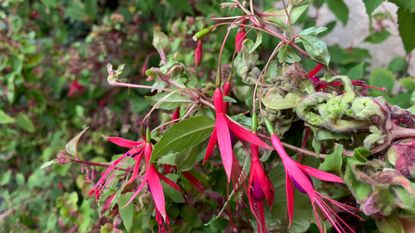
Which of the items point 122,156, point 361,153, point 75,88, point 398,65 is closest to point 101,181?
point 122,156

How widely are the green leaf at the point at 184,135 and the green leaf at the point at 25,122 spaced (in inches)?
34.3

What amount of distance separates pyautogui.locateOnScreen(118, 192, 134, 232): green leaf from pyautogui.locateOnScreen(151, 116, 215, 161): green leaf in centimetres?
12

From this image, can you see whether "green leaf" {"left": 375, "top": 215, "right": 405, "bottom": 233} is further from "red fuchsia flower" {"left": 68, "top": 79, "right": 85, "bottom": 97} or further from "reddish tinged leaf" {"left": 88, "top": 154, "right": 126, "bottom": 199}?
"red fuchsia flower" {"left": 68, "top": 79, "right": 85, "bottom": 97}

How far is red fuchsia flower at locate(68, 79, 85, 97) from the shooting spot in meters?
1.33

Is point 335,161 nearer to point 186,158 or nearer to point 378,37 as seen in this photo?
point 186,158

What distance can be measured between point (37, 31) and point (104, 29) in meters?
0.30

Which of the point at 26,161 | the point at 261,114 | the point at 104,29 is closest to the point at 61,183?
the point at 26,161

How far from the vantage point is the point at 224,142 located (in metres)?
0.44

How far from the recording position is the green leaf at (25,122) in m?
1.23

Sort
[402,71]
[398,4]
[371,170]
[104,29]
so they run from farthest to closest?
[104,29] → [402,71] → [398,4] → [371,170]

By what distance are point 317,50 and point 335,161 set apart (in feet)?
0.40

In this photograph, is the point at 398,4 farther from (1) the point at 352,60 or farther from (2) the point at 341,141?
(1) the point at 352,60

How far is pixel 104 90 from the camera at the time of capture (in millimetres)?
1358

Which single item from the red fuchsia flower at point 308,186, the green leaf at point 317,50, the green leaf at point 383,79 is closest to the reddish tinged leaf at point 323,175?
the red fuchsia flower at point 308,186
